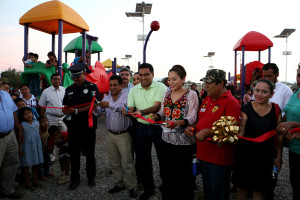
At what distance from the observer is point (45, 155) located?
4734 millimetres

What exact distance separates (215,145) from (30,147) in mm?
3543

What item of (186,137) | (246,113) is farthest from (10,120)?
(246,113)

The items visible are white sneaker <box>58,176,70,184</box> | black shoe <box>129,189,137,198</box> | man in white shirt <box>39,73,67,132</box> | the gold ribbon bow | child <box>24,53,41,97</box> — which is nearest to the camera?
the gold ribbon bow

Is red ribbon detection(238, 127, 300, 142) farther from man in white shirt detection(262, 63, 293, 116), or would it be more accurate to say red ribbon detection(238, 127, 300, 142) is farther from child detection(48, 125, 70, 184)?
child detection(48, 125, 70, 184)

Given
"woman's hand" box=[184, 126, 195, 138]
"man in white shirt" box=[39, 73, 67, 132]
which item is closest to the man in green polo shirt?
Result: "woman's hand" box=[184, 126, 195, 138]

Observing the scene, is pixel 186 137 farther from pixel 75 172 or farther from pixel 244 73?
pixel 244 73

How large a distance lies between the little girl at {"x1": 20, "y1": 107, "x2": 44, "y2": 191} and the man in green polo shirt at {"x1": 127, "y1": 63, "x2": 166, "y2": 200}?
81.6 inches

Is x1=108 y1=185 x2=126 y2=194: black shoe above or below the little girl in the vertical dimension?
below

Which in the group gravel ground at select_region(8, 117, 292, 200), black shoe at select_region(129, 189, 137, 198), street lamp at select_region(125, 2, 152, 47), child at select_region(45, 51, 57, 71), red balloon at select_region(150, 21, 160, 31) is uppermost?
street lamp at select_region(125, 2, 152, 47)

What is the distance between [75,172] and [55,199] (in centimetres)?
56

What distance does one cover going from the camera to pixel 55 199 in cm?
388

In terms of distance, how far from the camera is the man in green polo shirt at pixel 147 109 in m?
3.54

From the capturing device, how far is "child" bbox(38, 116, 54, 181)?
4.64 meters

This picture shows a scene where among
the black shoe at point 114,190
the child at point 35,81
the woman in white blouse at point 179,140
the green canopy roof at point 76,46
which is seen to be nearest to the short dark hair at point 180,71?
the woman in white blouse at point 179,140
